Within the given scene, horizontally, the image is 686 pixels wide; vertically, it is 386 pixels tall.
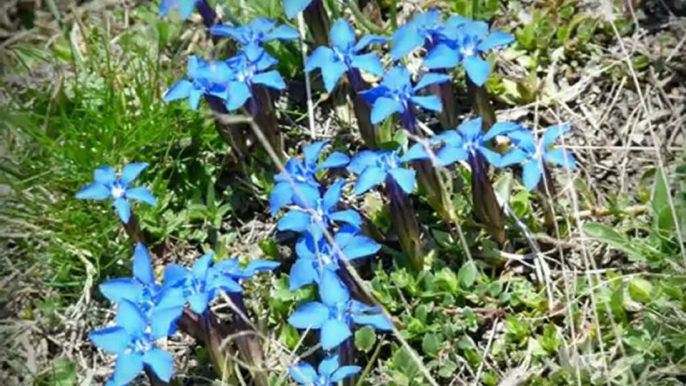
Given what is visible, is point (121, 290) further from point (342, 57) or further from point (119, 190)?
point (342, 57)

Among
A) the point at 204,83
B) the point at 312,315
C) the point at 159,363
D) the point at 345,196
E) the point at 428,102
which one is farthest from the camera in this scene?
the point at 345,196

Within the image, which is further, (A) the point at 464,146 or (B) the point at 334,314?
(A) the point at 464,146

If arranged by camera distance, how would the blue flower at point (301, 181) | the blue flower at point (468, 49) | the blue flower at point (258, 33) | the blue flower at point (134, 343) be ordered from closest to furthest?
the blue flower at point (134, 343) < the blue flower at point (301, 181) < the blue flower at point (468, 49) < the blue flower at point (258, 33)

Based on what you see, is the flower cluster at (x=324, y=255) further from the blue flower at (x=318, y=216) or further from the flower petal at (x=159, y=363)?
the flower petal at (x=159, y=363)

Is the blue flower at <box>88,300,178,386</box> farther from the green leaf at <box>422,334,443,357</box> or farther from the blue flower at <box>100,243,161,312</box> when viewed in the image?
the green leaf at <box>422,334,443,357</box>

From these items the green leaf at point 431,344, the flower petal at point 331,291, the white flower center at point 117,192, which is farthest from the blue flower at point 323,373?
the white flower center at point 117,192

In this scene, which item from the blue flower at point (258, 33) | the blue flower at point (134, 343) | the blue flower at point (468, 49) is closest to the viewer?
the blue flower at point (134, 343)

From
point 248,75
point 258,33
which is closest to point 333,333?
point 248,75
